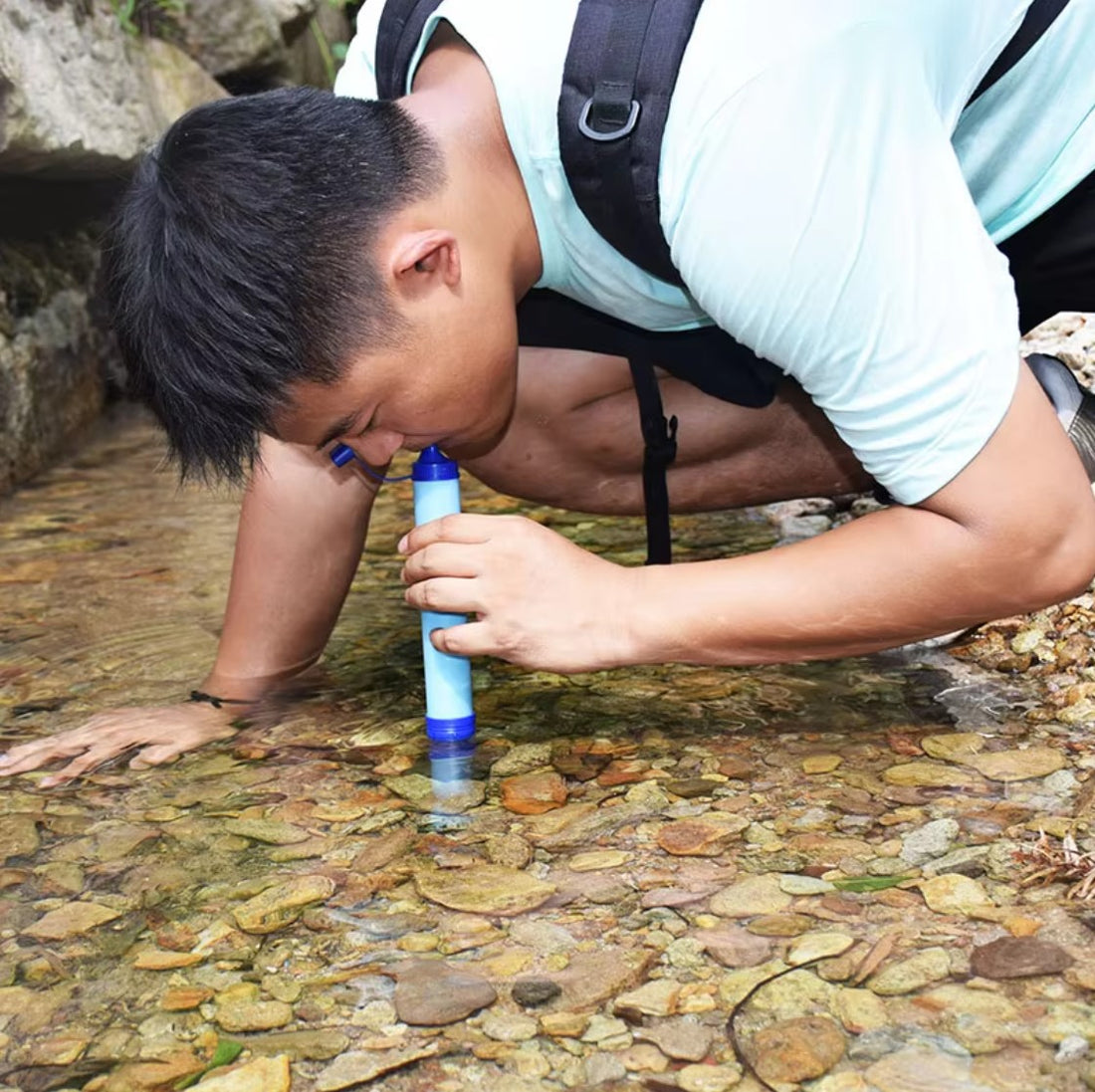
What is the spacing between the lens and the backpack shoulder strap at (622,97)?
1.60 m

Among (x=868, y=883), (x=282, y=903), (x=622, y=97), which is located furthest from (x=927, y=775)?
(x=622, y=97)

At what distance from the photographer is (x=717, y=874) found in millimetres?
1687

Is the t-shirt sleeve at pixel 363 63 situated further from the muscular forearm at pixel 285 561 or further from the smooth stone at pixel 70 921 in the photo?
the smooth stone at pixel 70 921

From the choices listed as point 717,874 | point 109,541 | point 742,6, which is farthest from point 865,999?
point 109,541

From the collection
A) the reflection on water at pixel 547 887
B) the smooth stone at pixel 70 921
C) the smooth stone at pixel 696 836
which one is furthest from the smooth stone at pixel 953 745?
the smooth stone at pixel 70 921

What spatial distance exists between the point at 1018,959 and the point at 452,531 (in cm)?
85

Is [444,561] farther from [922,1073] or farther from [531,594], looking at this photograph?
[922,1073]

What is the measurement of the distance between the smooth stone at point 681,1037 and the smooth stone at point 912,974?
0.56 ft

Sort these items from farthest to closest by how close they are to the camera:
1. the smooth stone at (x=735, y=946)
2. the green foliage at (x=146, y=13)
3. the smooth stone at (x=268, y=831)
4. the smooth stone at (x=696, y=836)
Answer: the green foliage at (x=146, y=13), the smooth stone at (x=268, y=831), the smooth stone at (x=696, y=836), the smooth stone at (x=735, y=946)

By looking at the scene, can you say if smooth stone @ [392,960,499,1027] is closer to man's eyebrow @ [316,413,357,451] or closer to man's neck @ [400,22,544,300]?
man's eyebrow @ [316,413,357,451]

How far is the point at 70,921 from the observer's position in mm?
1689

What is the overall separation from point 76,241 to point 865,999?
361cm

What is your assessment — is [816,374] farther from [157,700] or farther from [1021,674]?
[157,700]

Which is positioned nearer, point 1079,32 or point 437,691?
point 1079,32
